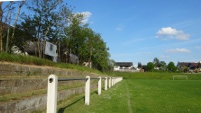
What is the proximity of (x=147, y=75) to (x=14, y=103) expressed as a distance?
82927mm

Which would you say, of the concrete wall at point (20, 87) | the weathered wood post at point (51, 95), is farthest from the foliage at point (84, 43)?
the weathered wood post at point (51, 95)

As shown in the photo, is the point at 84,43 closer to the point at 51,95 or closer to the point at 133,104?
the point at 133,104

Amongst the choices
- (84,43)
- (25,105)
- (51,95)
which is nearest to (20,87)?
(25,105)

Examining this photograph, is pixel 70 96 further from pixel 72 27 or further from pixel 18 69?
pixel 72 27

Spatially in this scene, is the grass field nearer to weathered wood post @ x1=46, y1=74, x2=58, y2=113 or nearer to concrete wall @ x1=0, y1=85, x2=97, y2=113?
concrete wall @ x1=0, y1=85, x2=97, y2=113

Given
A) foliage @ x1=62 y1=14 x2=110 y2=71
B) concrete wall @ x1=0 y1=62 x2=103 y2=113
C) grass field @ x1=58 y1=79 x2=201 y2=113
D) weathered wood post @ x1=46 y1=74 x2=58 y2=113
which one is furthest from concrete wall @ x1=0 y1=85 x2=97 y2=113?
foliage @ x1=62 y1=14 x2=110 y2=71

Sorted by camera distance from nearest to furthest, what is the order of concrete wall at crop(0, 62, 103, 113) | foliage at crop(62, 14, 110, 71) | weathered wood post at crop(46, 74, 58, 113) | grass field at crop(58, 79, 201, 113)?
weathered wood post at crop(46, 74, 58, 113), concrete wall at crop(0, 62, 103, 113), grass field at crop(58, 79, 201, 113), foliage at crop(62, 14, 110, 71)

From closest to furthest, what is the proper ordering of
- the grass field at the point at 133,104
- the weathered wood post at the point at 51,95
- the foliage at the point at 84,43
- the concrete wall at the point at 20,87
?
the weathered wood post at the point at 51,95 < the concrete wall at the point at 20,87 < the grass field at the point at 133,104 < the foliage at the point at 84,43

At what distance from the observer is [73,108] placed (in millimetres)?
7375

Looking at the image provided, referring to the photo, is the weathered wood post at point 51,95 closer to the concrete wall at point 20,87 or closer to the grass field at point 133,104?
the concrete wall at point 20,87

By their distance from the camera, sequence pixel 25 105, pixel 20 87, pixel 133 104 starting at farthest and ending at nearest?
pixel 133 104 → pixel 20 87 → pixel 25 105

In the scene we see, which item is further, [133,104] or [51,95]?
[133,104]

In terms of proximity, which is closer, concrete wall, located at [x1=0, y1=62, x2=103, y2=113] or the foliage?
concrete wall, located at [x1=0, y1=62, x2=103, y2=113]

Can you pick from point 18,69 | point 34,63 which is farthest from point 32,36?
point 18,69
